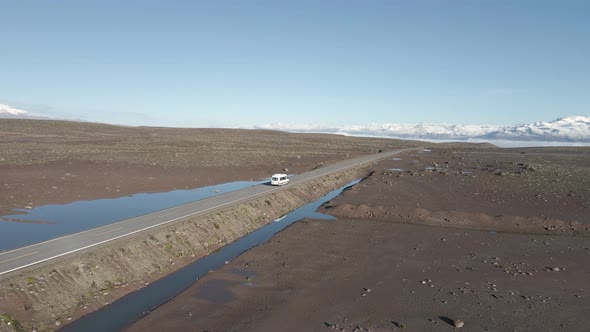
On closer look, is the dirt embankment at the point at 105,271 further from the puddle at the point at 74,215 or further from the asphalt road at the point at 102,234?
the puddle at the point at 74,215

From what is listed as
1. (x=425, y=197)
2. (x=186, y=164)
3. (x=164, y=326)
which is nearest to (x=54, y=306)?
(x=164, y=326)

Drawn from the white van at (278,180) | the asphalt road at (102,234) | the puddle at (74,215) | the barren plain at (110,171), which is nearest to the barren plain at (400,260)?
the barren plain at (110,171)

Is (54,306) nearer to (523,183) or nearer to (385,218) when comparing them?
(385,218)

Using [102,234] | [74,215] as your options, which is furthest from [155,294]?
[74,215]

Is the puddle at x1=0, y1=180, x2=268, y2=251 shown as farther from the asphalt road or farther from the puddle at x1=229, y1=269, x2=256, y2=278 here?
the puddle at x1=229, y1=269, x2=256, y2=278

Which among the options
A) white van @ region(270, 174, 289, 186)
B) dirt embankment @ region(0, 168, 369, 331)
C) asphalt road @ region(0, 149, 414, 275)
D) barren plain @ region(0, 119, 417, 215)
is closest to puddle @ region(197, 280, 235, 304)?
dirt embankment @ region(0, 168, 369, 331)

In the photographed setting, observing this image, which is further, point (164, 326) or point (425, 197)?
point (425, 197)
